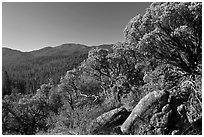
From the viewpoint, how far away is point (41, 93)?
29.6 metres

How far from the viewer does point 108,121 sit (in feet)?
30.8

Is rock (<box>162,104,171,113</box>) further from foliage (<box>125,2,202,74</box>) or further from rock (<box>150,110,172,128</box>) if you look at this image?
foliage (<box>125,2,202,74</box>)

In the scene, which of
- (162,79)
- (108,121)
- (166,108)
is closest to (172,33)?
(162,79)

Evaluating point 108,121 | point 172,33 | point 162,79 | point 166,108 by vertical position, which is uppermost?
point 172,33

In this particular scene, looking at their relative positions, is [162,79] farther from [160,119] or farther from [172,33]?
[160,119]

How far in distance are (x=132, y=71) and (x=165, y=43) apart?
645cm

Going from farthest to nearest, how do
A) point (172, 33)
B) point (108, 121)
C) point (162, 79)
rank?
point (162, 79)
point (172, 33)
point (108, 121)

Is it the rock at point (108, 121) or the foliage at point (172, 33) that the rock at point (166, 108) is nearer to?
the rock at point (108, 121)

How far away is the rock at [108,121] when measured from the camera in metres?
9.23

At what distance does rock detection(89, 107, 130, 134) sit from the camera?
9.23 metres

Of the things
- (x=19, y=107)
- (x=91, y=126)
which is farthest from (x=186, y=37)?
(x=19, y=107)

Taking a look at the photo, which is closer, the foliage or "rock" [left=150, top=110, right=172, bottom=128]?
"rock" [left=150, top=110, right=172, bottom=128]

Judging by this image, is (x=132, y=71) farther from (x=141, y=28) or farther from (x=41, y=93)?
(x=41, y=93)

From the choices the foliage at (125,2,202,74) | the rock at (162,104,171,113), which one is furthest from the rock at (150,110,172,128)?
the foliage at (125,2,202,74)
